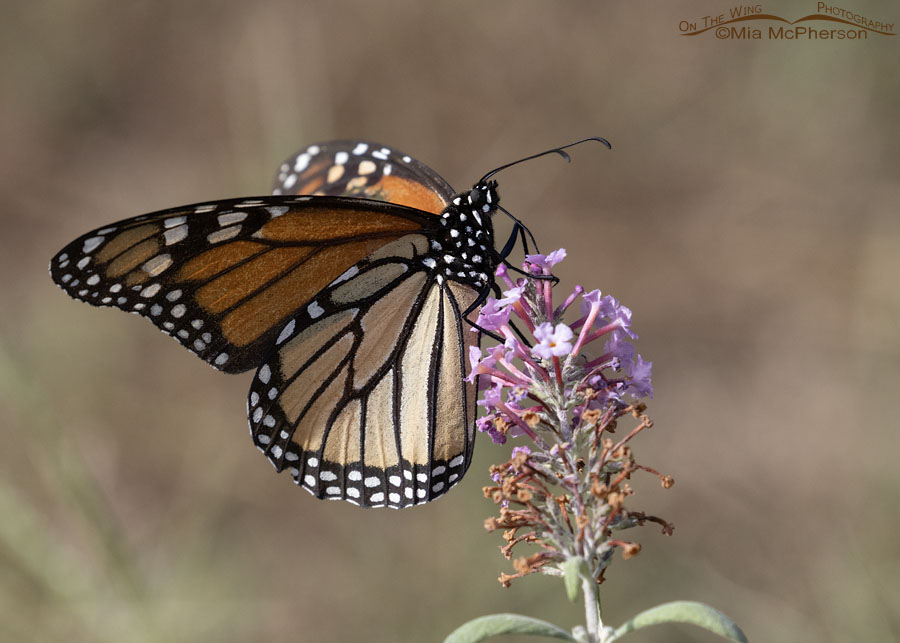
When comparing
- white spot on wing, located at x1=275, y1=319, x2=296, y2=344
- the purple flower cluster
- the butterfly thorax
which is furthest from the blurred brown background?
the purple flower cluster

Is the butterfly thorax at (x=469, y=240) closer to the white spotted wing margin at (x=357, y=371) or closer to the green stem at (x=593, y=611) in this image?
the white spotted wing margin at (x=357, y=371)

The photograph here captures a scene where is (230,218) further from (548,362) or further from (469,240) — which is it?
(548,362)

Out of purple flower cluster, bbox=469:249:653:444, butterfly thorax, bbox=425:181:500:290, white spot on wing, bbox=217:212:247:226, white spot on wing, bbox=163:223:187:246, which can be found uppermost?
butterfly thorax, bbox=425:181:500:290

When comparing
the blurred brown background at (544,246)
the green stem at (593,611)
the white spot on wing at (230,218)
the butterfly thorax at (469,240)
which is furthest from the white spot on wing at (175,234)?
the green stem at (593,611)

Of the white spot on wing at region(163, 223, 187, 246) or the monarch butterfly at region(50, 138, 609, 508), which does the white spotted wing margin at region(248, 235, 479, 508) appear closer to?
the monarch butterfly at region(50, 138, 609, 508)

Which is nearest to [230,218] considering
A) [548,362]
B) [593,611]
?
[548,362]
